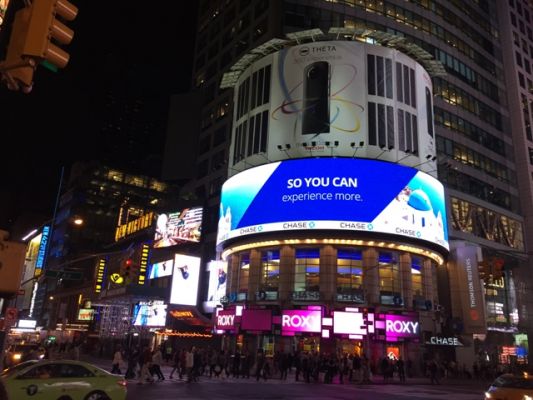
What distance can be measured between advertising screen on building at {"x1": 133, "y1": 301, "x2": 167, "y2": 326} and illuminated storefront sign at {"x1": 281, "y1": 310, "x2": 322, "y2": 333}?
18.9 m

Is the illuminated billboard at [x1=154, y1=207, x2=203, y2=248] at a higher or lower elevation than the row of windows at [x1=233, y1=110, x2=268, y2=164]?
lower

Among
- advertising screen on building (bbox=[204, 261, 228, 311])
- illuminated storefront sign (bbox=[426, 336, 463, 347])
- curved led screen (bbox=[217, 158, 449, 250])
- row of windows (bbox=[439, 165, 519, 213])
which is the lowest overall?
illuminated storefront sign (bbox=[426, 336, 463, 347])

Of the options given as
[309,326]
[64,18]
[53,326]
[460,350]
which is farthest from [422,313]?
[53,326]

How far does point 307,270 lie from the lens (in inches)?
1746

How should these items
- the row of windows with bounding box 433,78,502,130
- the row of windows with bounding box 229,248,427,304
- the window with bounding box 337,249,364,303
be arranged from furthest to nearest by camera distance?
the row of windows with bounding box 433,78,502,130 → the row of windows with bounding box 229,248,427,304 → the window with bounding box 337,249,364,303

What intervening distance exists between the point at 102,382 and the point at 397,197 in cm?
3465

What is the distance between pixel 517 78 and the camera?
74.7 meters

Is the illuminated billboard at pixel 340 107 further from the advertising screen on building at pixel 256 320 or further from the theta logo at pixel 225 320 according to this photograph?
the theta logo at pixel 225 320

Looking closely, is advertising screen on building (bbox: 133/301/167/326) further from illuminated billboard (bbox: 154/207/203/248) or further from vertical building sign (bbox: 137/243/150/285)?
vertical building sign (bbox: 137/243/150/285)

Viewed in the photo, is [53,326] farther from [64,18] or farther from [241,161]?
[64,18]

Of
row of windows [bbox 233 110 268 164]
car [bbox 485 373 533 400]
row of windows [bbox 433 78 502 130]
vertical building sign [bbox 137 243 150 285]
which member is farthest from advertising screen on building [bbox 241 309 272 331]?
row of windows [bbox 433 78 502 130]

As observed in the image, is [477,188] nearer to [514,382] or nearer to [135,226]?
[514,382]

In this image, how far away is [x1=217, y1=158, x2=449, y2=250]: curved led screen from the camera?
43.0 metres

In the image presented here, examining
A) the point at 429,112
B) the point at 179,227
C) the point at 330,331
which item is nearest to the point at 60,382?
the point at 330,331
